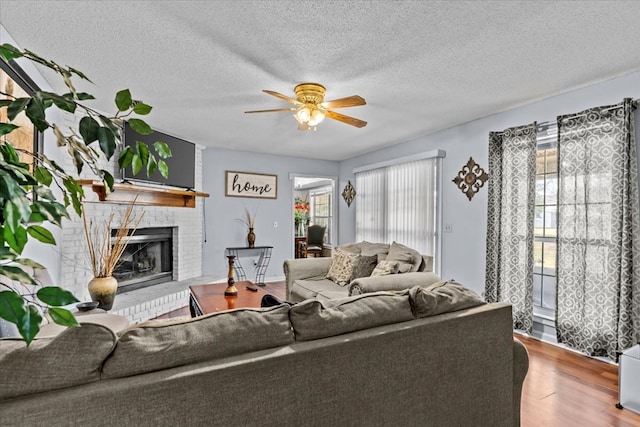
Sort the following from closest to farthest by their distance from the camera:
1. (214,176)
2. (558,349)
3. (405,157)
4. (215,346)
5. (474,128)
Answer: (215,346), (558,349), (474,128), (405,157), (214,176)

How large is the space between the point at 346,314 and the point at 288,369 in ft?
1.06

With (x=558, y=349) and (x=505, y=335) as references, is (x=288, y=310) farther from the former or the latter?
(x=558, y=349)

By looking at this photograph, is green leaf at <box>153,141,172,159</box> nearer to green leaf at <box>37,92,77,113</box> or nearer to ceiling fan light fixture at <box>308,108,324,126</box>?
green leaf at <box>37,92,77,113</box>

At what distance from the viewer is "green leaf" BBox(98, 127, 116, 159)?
65 centimetres

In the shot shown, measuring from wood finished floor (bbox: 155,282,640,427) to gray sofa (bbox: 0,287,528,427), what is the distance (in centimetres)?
71

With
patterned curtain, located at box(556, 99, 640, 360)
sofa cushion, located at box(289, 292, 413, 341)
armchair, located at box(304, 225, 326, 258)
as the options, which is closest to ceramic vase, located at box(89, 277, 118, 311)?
sofa cushion, located at box(289, 292, 413, 341)

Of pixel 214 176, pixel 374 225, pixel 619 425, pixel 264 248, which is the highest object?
pixel 214 176

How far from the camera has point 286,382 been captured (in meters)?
1.15

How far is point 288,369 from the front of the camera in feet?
3.80

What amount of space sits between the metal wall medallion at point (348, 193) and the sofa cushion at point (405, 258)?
269 centimetres

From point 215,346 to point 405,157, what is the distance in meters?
4.27

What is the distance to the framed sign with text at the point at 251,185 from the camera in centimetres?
572

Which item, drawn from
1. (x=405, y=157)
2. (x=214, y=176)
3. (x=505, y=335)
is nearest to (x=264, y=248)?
(x=214, y=176)

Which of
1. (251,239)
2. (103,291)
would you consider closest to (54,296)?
(103,291)
